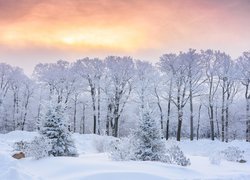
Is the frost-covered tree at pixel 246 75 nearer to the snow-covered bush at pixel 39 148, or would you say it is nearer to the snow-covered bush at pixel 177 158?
the snow-covered bush at pixel 177 158

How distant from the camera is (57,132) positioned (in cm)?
1981

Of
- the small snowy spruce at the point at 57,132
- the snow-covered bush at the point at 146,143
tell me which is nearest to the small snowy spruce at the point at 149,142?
the snow-covered bush at the point at 146,143

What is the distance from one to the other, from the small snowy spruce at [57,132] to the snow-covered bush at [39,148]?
0.98 m

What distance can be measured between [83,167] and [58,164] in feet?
5.12

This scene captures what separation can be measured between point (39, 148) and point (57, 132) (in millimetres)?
1928

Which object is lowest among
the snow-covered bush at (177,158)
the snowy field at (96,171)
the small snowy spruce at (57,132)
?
the snowy field at (96,171)

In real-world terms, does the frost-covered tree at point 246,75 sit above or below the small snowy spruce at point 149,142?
above

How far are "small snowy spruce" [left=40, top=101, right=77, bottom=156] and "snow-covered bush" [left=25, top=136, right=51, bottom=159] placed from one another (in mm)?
975

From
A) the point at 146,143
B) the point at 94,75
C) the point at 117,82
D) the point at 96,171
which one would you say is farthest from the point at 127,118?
the point at 96,171

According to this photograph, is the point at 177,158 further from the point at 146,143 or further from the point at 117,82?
the point at 117,82

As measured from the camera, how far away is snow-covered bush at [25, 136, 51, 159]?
1788 centimetres

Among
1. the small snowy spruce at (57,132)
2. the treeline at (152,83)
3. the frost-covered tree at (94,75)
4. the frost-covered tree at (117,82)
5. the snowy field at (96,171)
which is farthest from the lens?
the frost-covered tree at (94,75)

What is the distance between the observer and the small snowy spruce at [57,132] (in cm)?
1969

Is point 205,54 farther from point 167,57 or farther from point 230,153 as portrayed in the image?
point 230,153
